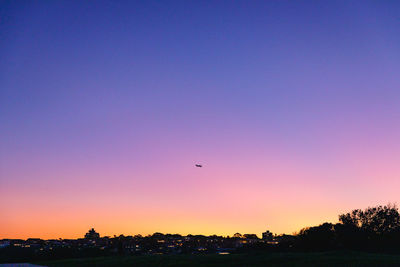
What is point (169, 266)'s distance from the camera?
43.2m

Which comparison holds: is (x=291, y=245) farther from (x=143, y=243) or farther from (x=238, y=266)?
(x=143, y=243)

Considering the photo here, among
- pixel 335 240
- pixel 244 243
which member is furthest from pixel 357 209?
pixel 244 243

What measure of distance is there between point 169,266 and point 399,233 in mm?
61260

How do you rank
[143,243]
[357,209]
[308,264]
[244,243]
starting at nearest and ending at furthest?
[308,264] < [357,209] < [244,243] < [143,243]

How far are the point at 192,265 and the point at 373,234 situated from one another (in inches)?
2328

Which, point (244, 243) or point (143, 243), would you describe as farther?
point (143, 243)

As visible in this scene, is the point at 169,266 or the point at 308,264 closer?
the point at 308,264

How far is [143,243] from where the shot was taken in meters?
145

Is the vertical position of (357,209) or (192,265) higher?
(357,209)

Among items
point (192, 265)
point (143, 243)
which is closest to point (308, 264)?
point (192, 265)

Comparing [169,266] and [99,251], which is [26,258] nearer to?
[99,251]

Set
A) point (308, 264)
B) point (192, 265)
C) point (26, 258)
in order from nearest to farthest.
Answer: point (308, 264), point (192, 265), point (26, 258)

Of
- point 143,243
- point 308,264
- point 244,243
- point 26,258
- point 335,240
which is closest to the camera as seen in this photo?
point 308,264

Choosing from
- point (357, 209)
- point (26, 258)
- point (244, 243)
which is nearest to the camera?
point (26, 258)
